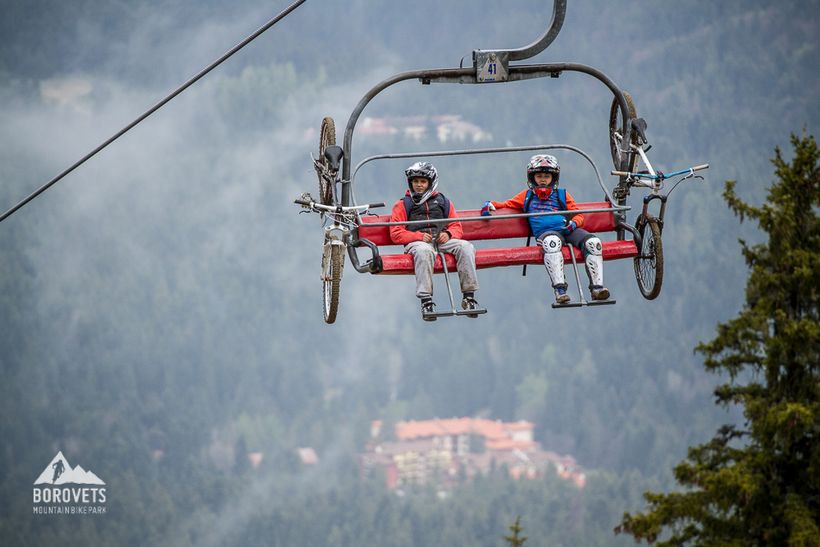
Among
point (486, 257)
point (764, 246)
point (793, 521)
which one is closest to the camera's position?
point (486, 257)

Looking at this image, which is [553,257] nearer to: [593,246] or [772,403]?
[593,246]

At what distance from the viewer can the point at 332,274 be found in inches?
588

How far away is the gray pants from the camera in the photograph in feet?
49.6

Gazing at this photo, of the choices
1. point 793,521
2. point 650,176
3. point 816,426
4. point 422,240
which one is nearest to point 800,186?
point 816,426

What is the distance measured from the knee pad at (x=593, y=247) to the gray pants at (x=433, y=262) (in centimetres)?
120

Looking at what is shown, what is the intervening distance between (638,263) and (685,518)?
5.88 metres

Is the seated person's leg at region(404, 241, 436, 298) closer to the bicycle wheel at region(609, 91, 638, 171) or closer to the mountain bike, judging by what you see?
the mountain bike

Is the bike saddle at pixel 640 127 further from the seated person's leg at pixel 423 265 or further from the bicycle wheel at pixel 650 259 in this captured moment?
the seated person's leg at pixel 423 265

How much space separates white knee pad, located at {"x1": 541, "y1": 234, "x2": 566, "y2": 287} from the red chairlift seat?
0.10m

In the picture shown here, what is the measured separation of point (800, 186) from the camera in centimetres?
2123

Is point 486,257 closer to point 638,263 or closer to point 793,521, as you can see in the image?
point 638,263

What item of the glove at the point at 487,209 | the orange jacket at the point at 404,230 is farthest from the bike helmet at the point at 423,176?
the glove at the point at 487,209

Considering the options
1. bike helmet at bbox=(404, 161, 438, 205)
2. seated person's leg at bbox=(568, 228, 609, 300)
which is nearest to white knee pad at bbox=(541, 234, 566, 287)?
seated person's leg at bbox=(568, 228, 609, 300)

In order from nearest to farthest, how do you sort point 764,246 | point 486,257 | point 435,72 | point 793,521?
point 435,72 < point 486,257 < point 793,521 < point 764,246
